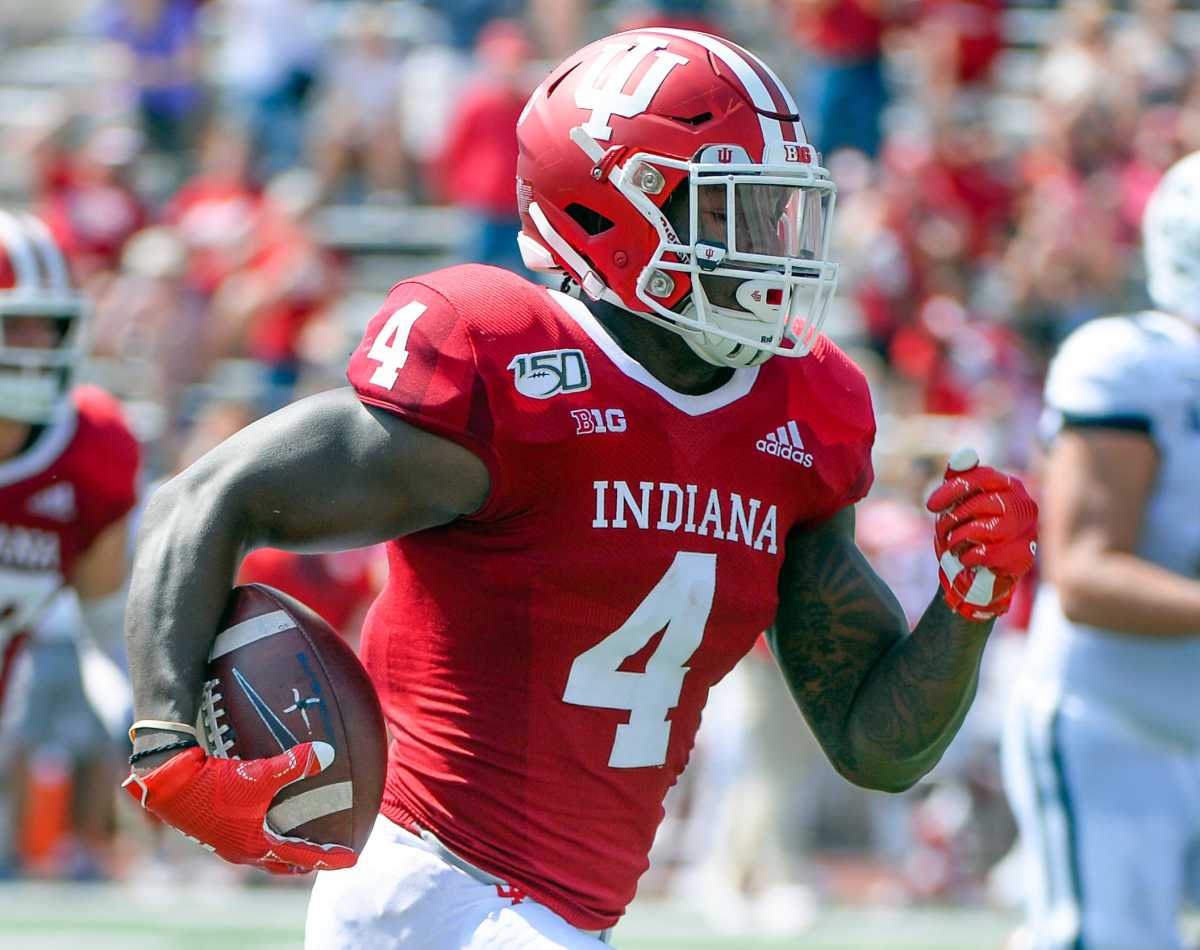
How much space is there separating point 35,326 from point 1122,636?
2328 mm

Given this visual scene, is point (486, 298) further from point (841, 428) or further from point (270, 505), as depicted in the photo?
point (841, 428)

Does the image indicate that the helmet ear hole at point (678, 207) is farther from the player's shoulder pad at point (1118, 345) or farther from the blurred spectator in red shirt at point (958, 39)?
the blurred spectator in red shirt at point (958, 39)

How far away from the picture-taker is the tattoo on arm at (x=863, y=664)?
2744mm

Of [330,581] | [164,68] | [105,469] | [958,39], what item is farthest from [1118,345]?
[164,68]

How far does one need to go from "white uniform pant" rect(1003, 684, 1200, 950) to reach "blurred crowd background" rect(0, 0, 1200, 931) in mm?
2937

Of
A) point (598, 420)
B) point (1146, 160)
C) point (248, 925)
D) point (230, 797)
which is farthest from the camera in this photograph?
point (1146, 160)

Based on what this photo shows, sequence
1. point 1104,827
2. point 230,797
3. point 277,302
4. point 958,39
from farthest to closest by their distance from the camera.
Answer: point 958,39 → point 277,302 → point 1104,827 → point 230,797

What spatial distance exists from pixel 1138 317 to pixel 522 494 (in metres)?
1.85

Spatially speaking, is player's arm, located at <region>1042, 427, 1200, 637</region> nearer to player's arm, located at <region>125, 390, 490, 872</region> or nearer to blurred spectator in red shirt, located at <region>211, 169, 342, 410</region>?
player's arm, located at <region>125, 390, 490, 872</region>

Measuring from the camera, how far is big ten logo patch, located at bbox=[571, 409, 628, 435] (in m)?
2.47

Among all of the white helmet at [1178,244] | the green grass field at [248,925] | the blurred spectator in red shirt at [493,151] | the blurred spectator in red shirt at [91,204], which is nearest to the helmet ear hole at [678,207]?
the white helmet at [1178,244]

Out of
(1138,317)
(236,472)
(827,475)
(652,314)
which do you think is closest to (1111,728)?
(1138,317)

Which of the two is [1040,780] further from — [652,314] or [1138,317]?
[652,314]

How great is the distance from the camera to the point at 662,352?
2.65m
